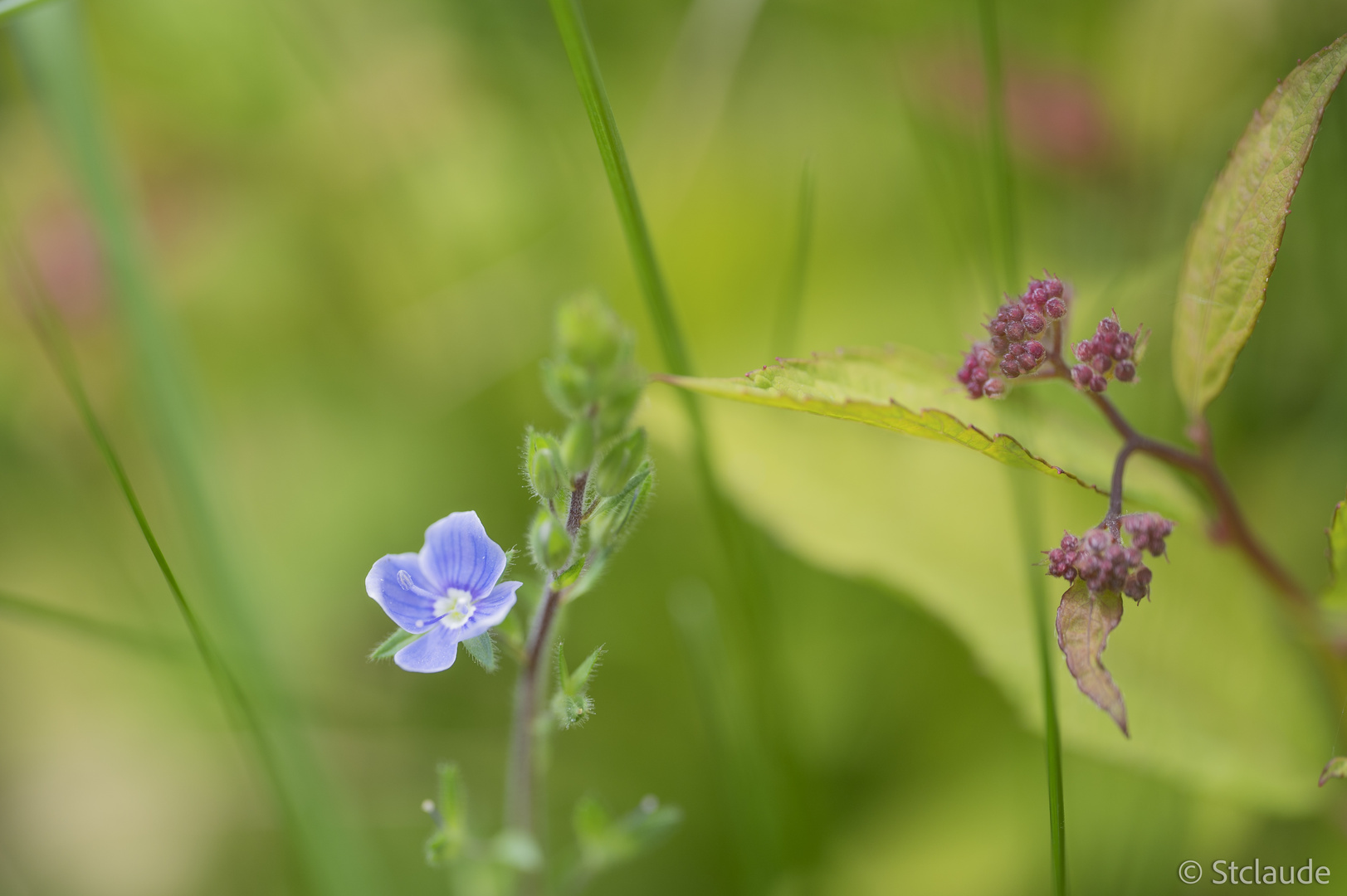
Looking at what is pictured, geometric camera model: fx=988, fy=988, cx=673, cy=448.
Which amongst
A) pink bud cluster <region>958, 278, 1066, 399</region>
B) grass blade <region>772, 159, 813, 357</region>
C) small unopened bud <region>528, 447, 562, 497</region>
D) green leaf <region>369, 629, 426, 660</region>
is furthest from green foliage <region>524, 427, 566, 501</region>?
grass blade <region>772, 159, 813, 357</region>

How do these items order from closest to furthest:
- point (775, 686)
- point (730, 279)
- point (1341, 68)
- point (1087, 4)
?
point (1341, 68) → point (775, 686) → point (730, 279) → point (1087, 4)

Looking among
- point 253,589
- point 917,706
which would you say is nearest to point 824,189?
point 917,706

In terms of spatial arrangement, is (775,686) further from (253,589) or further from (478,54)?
(478,54)

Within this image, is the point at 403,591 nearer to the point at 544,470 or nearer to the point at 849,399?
the point at 544,470

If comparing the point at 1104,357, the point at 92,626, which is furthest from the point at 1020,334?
the point at 92,626

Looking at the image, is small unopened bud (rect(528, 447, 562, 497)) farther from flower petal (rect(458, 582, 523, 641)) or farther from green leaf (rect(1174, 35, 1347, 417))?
green leaf (rect(1174, 35, 1347, 417))
